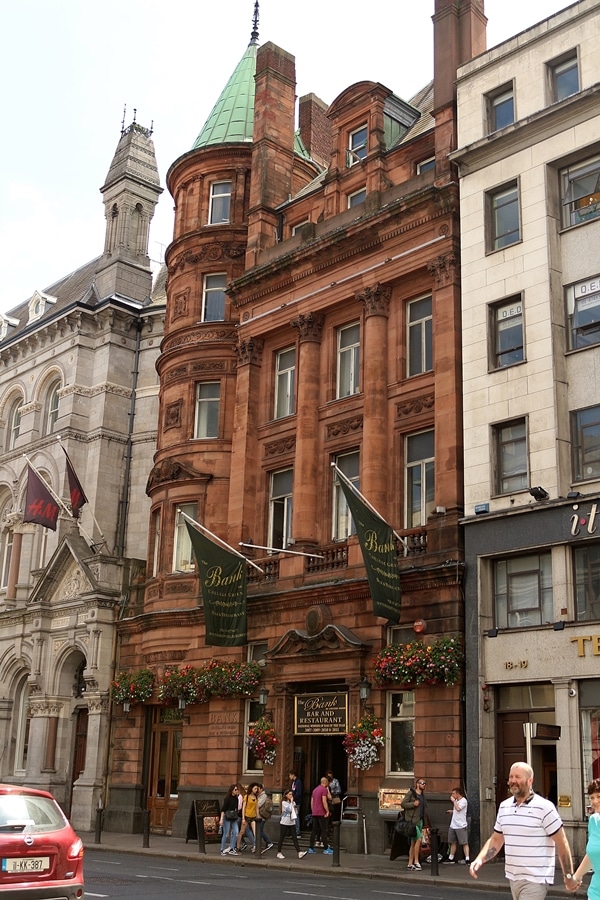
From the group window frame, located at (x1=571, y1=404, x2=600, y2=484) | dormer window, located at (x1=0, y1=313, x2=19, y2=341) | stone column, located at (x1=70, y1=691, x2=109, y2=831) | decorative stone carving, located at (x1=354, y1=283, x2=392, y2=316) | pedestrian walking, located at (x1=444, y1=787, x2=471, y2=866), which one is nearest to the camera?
pedestrian walking, located at (x1=444, y1=787, x2=471, y2=866)

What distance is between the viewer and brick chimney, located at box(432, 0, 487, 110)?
3166cm

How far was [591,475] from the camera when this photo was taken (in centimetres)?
2492

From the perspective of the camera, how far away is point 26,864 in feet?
39.5

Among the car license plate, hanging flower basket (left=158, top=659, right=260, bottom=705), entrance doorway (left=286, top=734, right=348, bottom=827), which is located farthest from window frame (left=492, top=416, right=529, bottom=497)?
the car license plate

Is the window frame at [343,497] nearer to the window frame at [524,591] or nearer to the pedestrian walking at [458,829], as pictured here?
the window frame at [524,591]

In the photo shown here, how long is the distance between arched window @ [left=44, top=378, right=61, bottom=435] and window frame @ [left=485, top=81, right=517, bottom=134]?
26.1 meters

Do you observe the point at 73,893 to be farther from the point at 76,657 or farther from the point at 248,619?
the point at 76,657

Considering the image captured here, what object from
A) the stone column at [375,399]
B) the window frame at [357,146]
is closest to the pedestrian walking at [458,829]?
the stone column at [375,399]

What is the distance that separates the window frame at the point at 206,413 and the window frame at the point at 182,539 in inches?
97.8

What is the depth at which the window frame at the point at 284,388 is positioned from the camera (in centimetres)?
3506

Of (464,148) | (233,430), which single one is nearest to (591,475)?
(464,148)

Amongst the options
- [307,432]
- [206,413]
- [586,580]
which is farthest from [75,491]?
[586,580]

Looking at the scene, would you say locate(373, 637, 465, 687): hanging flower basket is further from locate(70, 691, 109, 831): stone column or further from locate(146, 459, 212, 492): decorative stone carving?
locate(70, 691, 109, 831): stone column

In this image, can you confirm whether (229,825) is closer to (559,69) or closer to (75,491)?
(75,491)
